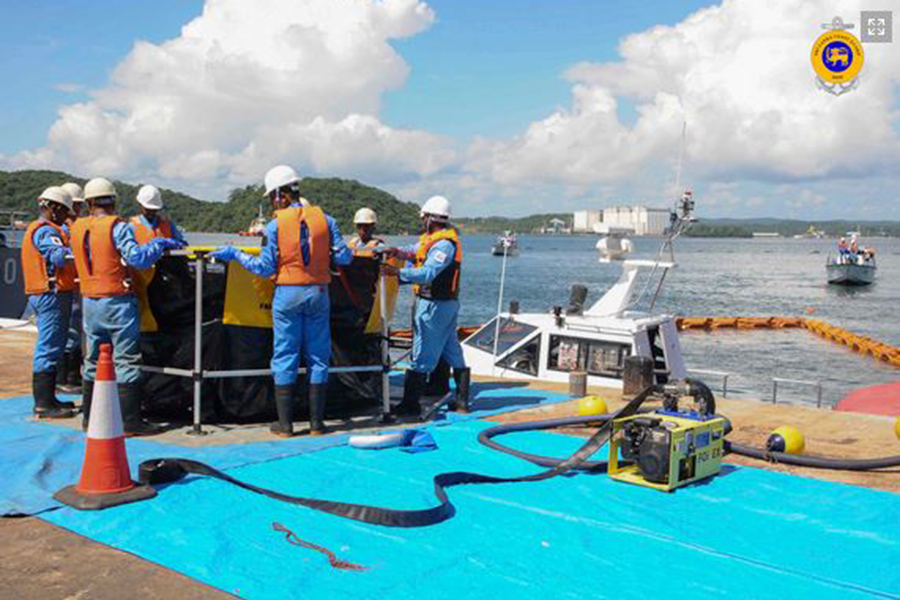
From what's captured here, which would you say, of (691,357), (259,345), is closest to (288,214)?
(259,345)

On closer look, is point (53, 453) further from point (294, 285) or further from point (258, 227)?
point (258, 227)

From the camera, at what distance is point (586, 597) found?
149 inches

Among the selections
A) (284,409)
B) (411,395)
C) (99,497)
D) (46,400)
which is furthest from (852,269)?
(99,497)

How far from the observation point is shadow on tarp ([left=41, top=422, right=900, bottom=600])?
12.9 ft

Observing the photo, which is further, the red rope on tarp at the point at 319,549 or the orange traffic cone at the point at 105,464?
the orange traffic cone at the point at 105,464

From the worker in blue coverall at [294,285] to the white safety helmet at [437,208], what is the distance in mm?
1420

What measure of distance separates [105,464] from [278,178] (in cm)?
300

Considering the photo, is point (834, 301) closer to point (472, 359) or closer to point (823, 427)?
point (472, 359)

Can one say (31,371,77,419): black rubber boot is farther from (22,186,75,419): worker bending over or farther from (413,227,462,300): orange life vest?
(413,227,462,300): orange life vest

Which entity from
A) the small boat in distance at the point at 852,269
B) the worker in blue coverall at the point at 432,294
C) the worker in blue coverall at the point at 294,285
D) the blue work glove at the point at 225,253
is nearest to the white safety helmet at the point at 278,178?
the worker in blue coverall at the point at 294,285

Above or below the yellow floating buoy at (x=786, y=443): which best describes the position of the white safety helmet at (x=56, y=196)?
above

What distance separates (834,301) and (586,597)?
64027mm

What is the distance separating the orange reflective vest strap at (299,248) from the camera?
6832 millimetres

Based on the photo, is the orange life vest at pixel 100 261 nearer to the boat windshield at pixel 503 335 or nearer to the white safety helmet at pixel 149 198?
the white safety helmet at pixel 149 198
